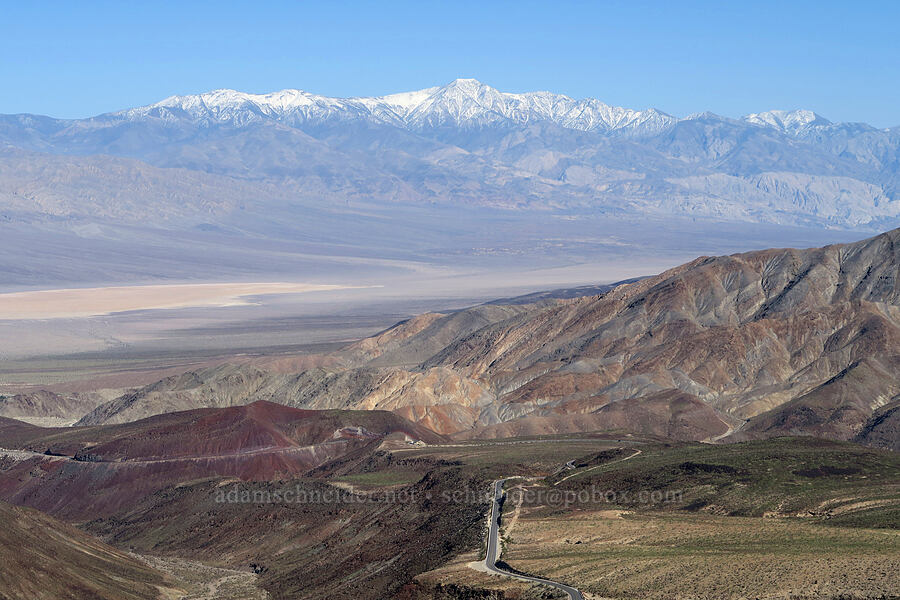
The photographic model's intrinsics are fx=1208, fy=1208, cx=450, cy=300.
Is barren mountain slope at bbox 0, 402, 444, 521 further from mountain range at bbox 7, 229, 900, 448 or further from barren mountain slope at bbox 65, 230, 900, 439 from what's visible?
barren mountain slope at bbox 65, 230, 900, 439

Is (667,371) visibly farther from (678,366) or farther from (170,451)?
(170,451)

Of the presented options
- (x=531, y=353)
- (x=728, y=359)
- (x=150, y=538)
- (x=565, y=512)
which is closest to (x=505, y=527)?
(x=565, y=512)

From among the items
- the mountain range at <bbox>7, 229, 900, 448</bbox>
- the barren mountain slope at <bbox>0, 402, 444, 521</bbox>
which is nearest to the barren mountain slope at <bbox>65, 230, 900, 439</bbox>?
the mountain range at <bbox>7, 229, 900, 448</bbox>

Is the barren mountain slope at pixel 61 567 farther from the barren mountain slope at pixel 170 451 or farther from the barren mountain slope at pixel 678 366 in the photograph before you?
the barren mountain slope at pixel 678 366

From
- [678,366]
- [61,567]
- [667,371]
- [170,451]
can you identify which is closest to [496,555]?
[61,567]

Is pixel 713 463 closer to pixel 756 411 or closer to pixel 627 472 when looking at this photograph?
pixel 627 472

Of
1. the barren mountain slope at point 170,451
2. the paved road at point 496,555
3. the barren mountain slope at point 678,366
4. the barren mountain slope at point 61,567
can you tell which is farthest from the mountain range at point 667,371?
the barren mountain slope at point 61,567
